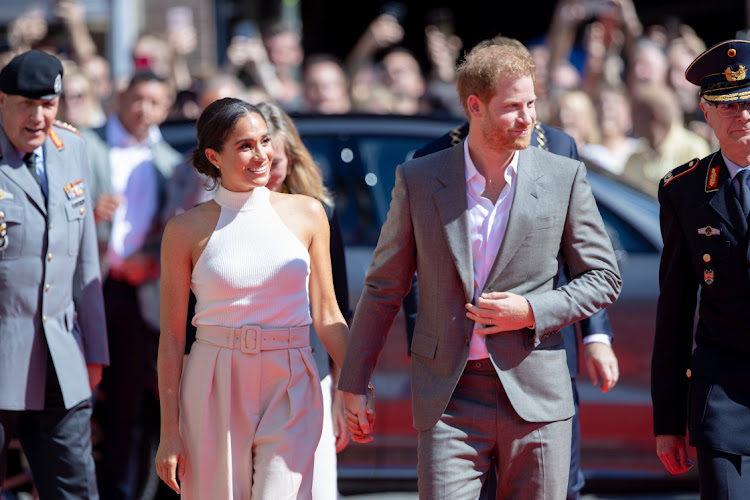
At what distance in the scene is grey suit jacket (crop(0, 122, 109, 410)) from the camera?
4.63 meters

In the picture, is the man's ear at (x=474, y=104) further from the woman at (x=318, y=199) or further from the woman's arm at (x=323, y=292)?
the woman at (x=318, y=199)

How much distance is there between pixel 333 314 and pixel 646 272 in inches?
95.2

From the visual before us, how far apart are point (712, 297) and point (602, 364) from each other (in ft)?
2.25

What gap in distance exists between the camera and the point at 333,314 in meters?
4.35

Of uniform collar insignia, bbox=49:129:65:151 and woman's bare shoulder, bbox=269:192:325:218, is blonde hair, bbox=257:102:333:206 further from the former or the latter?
uniform collar insignia, bbox=49:129:65:151

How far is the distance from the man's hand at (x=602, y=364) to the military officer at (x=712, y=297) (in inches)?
12.6

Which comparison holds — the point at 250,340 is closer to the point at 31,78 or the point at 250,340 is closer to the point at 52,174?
the point at 52,174

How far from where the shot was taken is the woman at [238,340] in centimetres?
402

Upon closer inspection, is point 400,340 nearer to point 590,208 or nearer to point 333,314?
point 333,314

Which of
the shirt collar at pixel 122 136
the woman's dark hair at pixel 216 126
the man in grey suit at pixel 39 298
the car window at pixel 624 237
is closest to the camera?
Answer: the woman's dark hair at pixel 216 126

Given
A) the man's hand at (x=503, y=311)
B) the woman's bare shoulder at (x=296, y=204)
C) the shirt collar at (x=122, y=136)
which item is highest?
the shirt collar at (x=122, y=136)

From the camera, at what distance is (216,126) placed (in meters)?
4.20

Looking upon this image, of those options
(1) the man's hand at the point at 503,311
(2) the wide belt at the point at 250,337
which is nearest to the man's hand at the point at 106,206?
(2) the wide belt at the point at 250,337

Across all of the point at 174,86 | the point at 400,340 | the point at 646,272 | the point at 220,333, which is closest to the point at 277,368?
the point at 220,333
